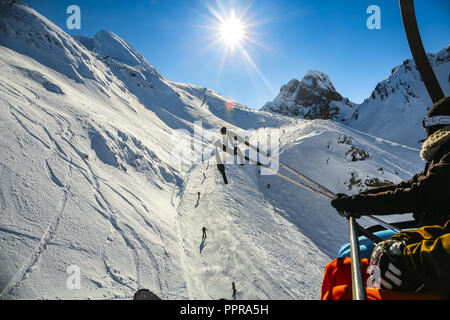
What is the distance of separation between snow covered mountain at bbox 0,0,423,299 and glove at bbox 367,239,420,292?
13.1 feet

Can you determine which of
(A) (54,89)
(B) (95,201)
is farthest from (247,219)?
(A) (54,89)

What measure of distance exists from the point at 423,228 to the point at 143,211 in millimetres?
7758

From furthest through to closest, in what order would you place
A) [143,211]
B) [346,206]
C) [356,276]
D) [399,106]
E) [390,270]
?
[399,106] → [143,211] → [346,206] → [390,270] → [356,276]

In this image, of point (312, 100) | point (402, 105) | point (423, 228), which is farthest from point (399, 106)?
Result: point (423, 228)

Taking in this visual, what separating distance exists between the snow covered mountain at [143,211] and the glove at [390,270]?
400 centimetres

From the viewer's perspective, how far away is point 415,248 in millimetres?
1352

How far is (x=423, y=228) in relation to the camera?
153cm

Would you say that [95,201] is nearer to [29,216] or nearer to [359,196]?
[29,216]

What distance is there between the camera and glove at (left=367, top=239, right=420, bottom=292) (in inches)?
54.6

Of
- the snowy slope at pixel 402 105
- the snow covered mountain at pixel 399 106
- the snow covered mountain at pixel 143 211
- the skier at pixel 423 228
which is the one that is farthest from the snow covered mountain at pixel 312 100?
the skier at pixel 423 228

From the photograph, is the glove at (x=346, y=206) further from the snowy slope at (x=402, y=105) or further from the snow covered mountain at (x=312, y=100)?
the snow covered mountain at (x=312, y=100)

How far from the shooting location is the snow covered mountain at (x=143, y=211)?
4578mm

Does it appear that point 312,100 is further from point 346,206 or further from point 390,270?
point 390,270
